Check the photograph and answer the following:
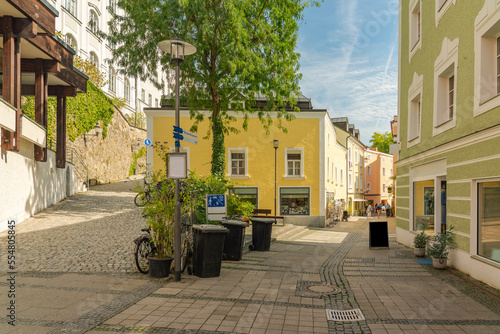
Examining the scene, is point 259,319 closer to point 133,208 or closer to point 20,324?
point 20,324

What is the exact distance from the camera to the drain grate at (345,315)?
5430mm

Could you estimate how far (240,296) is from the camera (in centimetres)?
649

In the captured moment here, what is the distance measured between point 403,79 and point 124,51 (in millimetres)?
11832

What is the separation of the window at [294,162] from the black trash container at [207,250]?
17.5 m

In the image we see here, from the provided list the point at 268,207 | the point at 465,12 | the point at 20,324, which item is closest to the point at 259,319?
the point at 20,324

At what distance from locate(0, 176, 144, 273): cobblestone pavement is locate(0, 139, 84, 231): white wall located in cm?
44

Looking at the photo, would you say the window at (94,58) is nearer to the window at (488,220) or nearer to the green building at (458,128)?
the green building at (458,128)

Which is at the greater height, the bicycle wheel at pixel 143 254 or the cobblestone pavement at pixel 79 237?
the bicycle wheel at pixel 143 254

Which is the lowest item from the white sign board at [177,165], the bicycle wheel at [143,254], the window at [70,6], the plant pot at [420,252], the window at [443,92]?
the plant pot at [420,252]

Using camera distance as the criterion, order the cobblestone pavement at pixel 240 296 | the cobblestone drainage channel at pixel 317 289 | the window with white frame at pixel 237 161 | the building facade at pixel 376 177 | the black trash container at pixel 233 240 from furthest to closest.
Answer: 1. the building facade at pixel 376 177
2. the window with white frame at pixel 237 161
3. the black trash container at pixel 233 240
4. the cobblestone drainage channel at pixel 317 289
5. the cobblestone pavement at pixel 240 296

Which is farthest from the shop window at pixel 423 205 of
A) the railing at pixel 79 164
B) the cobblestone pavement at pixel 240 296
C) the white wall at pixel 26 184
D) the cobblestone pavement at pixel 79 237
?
the railing at pixel 79 164

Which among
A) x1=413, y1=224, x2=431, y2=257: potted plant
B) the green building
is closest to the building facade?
the green building

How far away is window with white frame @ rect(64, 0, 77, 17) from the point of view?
104ft

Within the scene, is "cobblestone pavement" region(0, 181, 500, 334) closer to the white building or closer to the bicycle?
the bicycle
